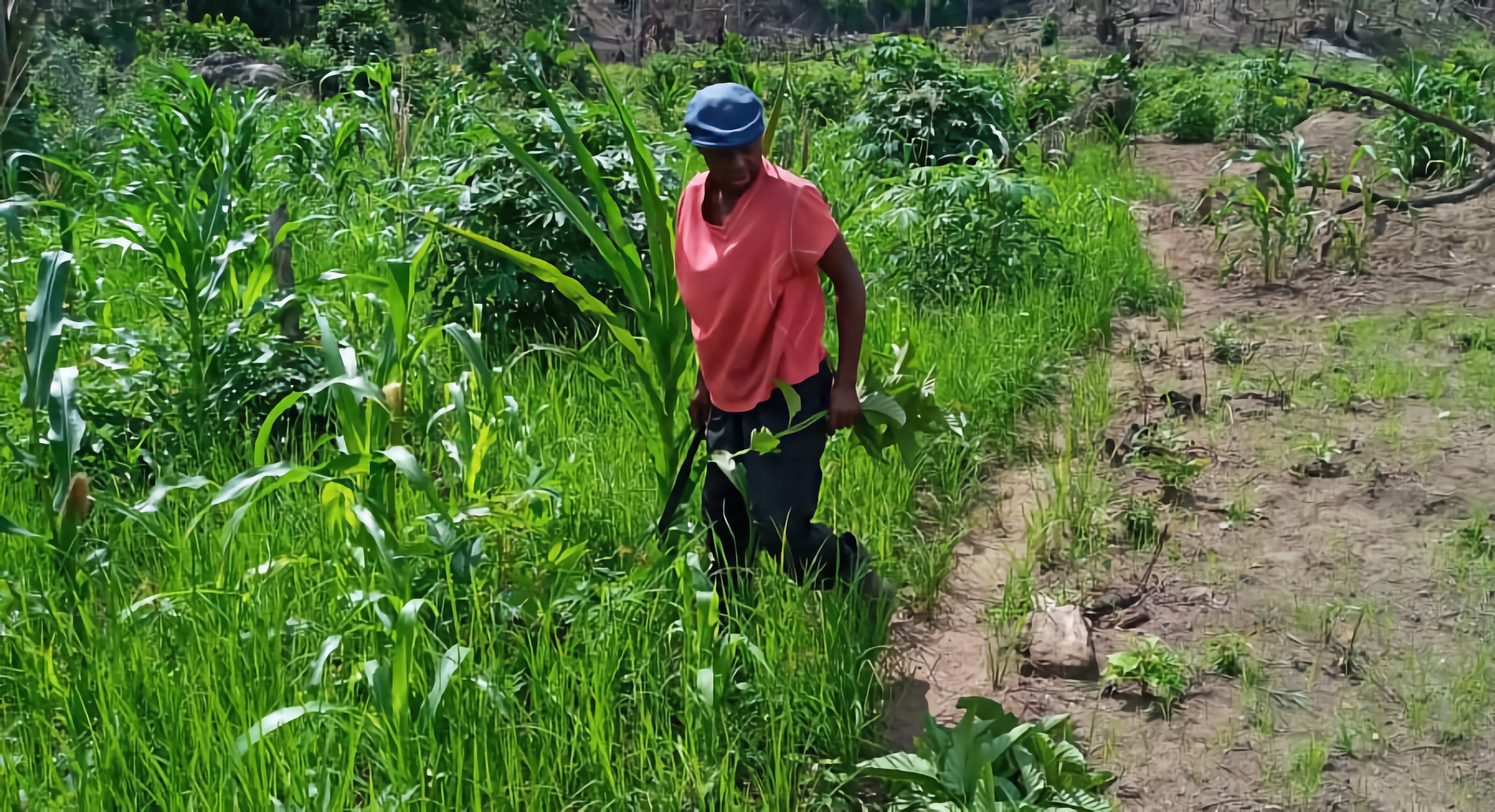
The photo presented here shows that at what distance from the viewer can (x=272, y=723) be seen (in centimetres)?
209

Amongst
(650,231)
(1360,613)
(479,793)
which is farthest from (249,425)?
(1360,613)

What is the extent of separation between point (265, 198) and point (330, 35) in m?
18.7

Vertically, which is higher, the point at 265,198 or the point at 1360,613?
the point at 265,198

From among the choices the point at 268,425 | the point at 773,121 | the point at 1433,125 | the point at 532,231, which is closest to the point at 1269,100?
the point at 1433,125

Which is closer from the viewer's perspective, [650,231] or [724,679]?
[724,679]

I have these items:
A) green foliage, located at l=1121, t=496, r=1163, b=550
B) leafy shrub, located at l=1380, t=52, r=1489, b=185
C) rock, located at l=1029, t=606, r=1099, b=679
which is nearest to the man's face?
rock, located at l=1029, t=606, r=1099, b=679

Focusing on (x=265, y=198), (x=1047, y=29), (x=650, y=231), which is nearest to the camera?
(x=650, y=231)

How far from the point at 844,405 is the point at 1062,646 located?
0.92 meters

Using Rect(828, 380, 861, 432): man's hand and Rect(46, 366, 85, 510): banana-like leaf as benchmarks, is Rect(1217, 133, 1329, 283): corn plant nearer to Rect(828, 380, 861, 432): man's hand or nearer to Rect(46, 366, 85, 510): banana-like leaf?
Rect(828, 380, 861, 432): man's hand

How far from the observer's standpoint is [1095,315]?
213 inches

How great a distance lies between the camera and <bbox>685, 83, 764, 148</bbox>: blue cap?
241 cm

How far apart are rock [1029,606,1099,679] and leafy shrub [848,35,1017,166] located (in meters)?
5.02

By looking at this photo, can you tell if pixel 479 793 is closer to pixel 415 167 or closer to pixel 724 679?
pixel 724 679

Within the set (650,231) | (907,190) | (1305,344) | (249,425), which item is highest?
(650,231)
